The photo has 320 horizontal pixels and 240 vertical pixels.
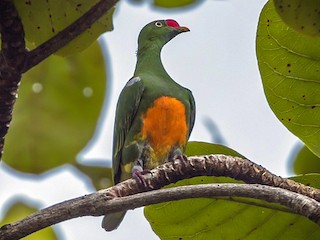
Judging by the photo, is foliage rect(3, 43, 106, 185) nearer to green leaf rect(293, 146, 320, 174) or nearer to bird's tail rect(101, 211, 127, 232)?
bird's tail rect(101, 211, 127, 232)

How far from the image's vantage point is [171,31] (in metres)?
2.66

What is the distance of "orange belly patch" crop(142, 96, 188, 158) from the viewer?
2.27 m

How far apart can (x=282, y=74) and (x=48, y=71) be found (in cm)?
91

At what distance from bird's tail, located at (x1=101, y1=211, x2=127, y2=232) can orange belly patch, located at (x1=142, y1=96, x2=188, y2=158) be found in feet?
0.68

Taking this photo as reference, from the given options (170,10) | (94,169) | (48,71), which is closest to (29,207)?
(94,169)

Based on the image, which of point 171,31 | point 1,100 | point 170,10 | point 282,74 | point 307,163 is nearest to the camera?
point 1,100

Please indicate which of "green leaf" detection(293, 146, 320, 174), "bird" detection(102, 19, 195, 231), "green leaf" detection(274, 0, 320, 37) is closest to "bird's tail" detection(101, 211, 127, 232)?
"bird" detection(102, 19, 195, 231)

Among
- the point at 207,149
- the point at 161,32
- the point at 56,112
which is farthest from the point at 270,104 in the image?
the point at 161,32

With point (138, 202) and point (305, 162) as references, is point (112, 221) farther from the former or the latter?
point (138, 202)

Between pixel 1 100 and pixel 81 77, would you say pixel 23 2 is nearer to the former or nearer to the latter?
pixel 1 100

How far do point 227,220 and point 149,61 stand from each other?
0.96 m

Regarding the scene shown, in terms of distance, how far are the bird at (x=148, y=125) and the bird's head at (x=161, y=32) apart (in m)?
0.25

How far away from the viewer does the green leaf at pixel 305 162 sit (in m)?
2.15

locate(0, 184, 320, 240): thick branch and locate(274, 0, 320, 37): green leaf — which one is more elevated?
locate(274, 0, 320, 37): green leaf
